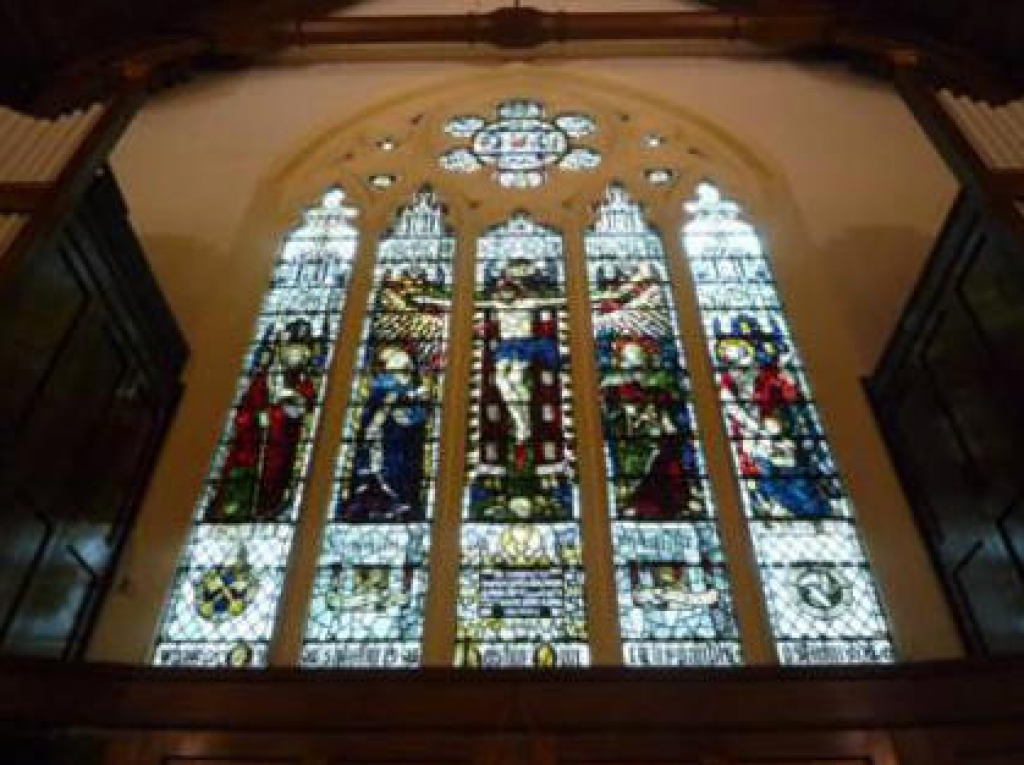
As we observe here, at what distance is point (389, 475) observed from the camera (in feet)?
15.3

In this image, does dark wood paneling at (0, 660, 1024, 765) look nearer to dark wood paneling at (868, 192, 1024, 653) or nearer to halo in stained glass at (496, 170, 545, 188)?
dark wood paneling at (868, 192, 1024, 653)

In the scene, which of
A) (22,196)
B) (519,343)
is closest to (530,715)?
(519,343)

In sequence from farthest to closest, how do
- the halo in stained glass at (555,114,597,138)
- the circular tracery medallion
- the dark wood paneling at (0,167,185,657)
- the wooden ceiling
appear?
the halo in stained glass at (555,114,597,138) → the wooden ceiling → the circular tracery medallion → the dark wood paneling at (0,167,185,657)

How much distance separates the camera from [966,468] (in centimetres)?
388

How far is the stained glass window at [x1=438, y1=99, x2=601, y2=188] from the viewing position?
6.58 meters

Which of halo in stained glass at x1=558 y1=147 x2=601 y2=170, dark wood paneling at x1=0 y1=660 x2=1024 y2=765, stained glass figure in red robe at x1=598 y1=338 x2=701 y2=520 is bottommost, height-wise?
dark wood paneling at x1=0 y1=660 x2=1024 y2=765

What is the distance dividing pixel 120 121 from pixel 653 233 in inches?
129

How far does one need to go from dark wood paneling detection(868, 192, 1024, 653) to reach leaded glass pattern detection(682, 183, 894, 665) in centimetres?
39

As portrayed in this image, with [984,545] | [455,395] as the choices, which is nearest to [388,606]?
[455,395]

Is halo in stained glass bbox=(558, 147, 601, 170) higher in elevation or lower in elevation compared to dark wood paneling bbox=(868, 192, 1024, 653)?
higher

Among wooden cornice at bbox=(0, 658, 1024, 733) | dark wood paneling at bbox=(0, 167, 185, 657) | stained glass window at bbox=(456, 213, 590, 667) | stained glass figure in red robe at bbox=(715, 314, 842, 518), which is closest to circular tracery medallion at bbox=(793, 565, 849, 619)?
stained glass figure in red robe at bbox=(715, 314, 842, 518)

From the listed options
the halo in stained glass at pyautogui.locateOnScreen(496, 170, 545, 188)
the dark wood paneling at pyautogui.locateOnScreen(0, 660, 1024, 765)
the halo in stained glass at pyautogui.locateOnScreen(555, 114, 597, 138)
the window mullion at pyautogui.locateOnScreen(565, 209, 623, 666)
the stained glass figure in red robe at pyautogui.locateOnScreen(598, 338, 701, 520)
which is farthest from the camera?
the halo in stained glass at pyautogui.locateOnScreen(555, 114, 597, 138)

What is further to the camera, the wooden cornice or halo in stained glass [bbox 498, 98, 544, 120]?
halo in stained glass [bbox 498, 98, 544, 120]

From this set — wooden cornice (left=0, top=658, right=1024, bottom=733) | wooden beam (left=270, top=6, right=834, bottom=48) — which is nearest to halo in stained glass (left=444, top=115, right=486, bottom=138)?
wooden beam (left=270, top=6, right=834, bottom=48)
